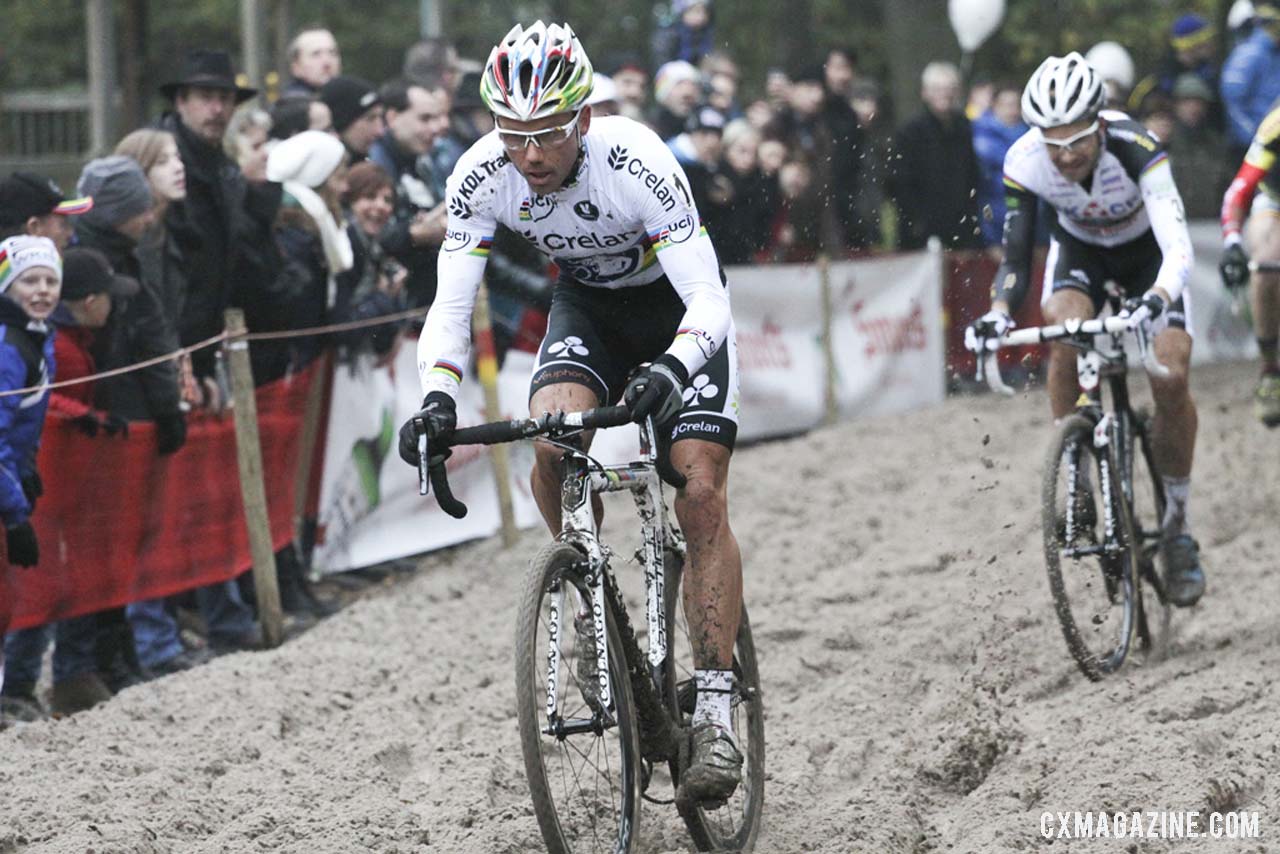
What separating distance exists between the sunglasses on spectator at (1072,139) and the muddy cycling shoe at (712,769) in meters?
3.43

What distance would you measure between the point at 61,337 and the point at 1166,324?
471 centimetres

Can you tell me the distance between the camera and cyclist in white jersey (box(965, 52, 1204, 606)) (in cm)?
746

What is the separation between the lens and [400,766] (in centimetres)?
655

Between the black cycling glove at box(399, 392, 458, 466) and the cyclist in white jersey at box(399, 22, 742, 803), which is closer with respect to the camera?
the black cycling glove at box(399, 392, 458, 466)

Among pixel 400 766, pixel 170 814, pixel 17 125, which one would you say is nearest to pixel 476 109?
pixel 400 766

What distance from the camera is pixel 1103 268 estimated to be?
321 inches

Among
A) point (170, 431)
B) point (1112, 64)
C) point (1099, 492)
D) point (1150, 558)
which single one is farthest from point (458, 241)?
point (1112, 64)

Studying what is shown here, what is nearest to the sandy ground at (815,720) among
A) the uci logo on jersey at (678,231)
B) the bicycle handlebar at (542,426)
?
the bicycle handlebar at (542,426)

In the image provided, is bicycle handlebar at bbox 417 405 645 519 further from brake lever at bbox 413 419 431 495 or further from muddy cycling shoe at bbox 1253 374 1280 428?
muddy cycling shoe at bbox 1253 374 1280 428

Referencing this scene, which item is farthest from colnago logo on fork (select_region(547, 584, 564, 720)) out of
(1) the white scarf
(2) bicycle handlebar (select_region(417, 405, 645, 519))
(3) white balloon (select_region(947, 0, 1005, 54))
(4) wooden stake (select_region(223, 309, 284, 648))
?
(3) white balloon (select_region(947, 0, 1005, 54))

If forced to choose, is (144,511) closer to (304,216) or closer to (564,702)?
(304,216)

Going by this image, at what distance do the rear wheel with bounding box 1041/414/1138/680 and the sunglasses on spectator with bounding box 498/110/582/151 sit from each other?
3.02 metres

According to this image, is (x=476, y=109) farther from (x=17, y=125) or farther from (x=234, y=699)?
(x=17, y=125)

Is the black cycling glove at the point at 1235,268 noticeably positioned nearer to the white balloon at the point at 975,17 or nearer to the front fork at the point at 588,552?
the front fork at the point at 588,552
